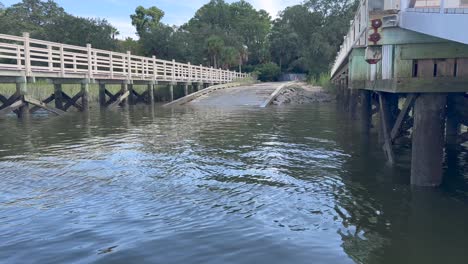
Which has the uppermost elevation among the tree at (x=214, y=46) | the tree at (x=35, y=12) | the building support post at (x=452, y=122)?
the tree at (x=35, y=12)

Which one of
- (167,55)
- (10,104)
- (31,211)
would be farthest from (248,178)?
(167,55)

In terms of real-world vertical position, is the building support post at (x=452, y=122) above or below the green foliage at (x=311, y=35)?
below

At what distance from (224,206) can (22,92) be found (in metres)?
12.9

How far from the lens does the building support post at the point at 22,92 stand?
15112mm

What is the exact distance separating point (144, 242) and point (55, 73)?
15155 mm

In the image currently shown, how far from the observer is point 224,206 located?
5.14 meters

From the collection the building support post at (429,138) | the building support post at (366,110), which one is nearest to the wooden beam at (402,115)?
the building support post at (429,138)

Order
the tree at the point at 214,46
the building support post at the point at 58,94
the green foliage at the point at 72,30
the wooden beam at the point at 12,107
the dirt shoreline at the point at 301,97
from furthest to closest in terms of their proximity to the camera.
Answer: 1. the tree at the point at 214,46
2. the green foliage at the point at 72,30
3. the dirt shoreline at the point at 301,97
4. the building support post at the point at 58,94
5. the wooden beam at the point at 12,107

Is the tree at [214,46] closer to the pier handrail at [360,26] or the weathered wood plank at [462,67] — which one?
the pier handrail at [360,26]

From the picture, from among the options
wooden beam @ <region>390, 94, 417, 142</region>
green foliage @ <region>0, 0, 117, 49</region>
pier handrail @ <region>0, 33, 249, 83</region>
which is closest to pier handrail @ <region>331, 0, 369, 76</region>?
wooden beam @ <region>390, 94, 417, 142</region>

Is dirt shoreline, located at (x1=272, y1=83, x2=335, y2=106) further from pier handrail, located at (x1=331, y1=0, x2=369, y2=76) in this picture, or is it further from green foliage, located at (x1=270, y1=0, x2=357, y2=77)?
green foliage, located at (x1=270, y1=0, x2=357, y2=77)

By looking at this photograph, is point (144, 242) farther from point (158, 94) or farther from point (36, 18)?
point (36, 18)

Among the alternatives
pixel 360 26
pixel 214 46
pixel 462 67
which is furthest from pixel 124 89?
pixel 214 46

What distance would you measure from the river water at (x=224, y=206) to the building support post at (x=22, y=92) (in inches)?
262
